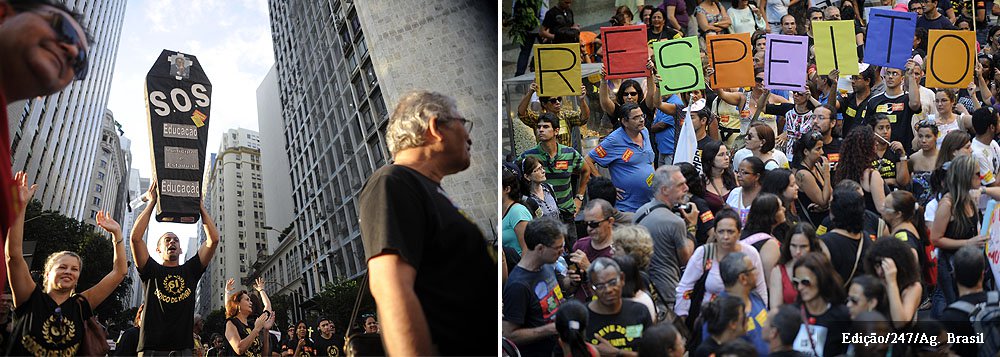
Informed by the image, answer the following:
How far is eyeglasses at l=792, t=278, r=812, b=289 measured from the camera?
487 cm

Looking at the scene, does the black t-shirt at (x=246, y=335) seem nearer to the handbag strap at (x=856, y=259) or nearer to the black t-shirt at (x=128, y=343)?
the black t-shirt at (x=128, y=343)

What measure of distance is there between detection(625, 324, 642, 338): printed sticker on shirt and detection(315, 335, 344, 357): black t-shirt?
1881mm

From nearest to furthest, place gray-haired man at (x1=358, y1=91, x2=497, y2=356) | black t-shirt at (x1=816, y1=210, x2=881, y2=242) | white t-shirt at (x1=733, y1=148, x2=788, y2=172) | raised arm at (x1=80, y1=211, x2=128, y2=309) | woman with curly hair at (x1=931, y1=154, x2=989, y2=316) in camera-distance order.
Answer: gray-haired man at (x1=358, y1=91, x2=497, y2=356), raised arm at (x1=80, y1=211, x2=128, y2=309), woman with curly hair at (x1=931, y1=154, x2=989, y2=316), black t-shirt at (x1=816, y1=210, x2=881, y2=242), white t-shirt at (x1=733, y1=148, x2=788, y2=172)

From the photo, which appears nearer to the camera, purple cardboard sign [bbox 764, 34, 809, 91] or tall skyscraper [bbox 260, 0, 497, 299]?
tall skyscraper [bbox 260, 0, 497, 299]

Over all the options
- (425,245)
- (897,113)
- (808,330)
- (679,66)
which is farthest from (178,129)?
(897,113)

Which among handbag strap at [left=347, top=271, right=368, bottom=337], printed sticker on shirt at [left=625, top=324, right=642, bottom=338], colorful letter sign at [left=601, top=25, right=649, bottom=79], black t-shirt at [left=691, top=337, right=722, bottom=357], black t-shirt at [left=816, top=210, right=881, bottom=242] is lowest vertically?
black t-shirt at [left=691, top=337, right=722, bottom=357]

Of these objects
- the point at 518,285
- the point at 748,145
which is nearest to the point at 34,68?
the point at 518,285

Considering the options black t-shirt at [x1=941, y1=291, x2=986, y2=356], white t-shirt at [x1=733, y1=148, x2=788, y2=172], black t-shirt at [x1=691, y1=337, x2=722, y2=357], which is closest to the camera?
black t-shirt at [x1=691, y1=337, x2=722, y2=357]

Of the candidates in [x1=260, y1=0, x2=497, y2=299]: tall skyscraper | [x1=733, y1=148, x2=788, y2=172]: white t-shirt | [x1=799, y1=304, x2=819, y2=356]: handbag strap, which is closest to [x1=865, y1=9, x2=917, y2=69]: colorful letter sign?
[x1=733, y1=148, x2=788, y2=172]: white t-shirt

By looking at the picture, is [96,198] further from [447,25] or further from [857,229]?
[857,229]

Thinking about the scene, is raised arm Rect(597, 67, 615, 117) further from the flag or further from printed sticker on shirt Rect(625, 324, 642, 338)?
printed sticker on shirt Rect(625, 324, 642, 338)

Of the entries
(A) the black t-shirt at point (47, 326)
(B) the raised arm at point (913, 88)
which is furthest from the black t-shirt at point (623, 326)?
(B) the raised arm at point (913, 88)

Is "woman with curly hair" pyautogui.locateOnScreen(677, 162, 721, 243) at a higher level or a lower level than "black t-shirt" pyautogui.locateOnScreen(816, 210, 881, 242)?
higher

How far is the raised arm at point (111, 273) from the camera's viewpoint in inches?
125
